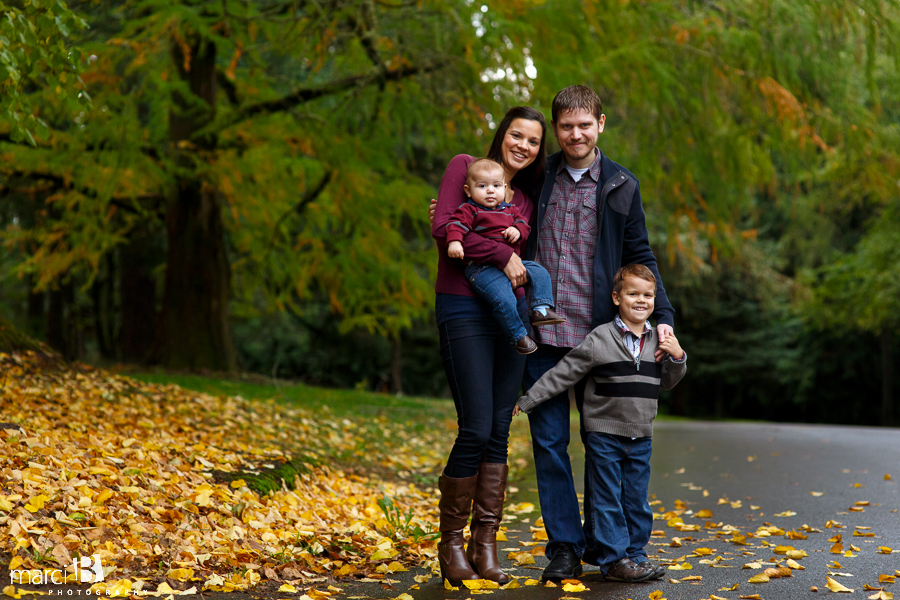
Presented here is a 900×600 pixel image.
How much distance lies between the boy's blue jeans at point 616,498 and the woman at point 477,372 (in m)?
0.42

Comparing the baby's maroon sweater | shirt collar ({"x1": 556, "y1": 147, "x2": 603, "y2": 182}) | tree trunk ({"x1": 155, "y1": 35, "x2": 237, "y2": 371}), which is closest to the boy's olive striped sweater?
the baby's maroon sweater

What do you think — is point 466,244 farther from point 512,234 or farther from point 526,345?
point 526,345

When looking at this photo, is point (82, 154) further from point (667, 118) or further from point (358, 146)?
point (667, 118)

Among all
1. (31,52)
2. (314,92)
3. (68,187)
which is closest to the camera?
(31,52)

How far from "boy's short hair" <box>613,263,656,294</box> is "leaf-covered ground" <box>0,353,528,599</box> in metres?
1.71

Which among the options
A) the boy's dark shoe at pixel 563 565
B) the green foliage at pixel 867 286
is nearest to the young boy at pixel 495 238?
the boy's dark shoe at pixel 563 565

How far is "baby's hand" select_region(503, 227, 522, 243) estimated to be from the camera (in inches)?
131

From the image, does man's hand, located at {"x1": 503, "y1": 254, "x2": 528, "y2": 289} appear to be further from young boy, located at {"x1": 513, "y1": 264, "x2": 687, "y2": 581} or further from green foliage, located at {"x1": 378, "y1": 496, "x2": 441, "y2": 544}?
green foliage, located at {"x1": 378, "y1": 496, "x2": 441, "y2": 544}

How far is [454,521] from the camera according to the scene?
347 cm

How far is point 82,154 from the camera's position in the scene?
9.50 metres

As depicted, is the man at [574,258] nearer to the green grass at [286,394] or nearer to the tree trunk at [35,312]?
the green grass at [286,394]

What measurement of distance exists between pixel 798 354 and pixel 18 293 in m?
23.5

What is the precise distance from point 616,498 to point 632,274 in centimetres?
101

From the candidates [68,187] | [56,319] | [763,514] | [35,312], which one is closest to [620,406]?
[763,514]
